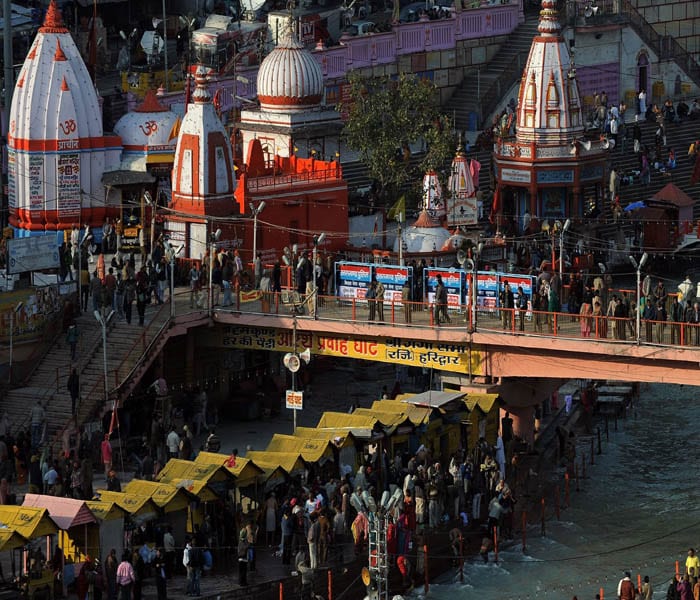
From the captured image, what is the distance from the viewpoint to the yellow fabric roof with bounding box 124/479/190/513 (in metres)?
58.0

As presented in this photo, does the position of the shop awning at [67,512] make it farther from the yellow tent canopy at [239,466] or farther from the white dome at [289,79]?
the white dome at [289,79]

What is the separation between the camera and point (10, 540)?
55062mm

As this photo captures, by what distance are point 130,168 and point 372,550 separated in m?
25.6

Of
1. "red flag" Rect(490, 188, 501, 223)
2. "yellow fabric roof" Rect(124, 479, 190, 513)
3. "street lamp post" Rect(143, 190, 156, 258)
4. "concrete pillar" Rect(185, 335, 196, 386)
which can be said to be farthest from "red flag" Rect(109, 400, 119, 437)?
"red flag" Rect(490, 188, 501, 223)

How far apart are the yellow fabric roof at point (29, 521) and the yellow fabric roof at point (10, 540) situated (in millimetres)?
140

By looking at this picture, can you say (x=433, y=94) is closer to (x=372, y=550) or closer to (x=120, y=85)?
(x=120, y=85)

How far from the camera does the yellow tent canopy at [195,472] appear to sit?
59.2 metres

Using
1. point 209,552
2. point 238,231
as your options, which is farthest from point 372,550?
point 238,231

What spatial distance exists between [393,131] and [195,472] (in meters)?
25.7

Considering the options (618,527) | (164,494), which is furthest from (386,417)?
(164,494)

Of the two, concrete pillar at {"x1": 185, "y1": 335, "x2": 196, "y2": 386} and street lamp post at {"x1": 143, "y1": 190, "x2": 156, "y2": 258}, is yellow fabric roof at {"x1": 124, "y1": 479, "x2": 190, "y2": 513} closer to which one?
concrete pillar at {"x1": 185, "y1": 335, "x2": 196, "y2": 386}

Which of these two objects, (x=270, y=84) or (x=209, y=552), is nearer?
(x=209, y=552)

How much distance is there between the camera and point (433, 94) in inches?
3388

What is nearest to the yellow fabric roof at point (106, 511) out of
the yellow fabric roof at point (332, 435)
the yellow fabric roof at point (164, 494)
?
the yellow fabric roof at point (164, 494)
